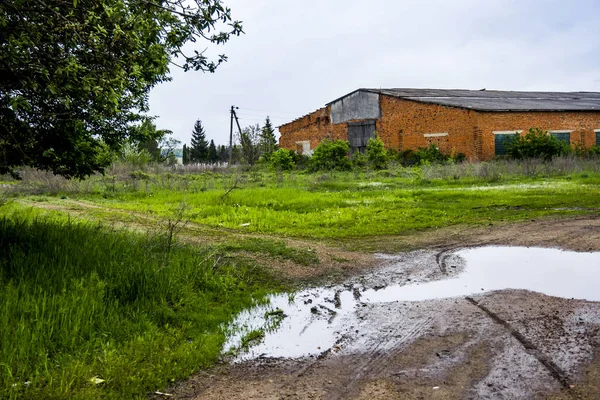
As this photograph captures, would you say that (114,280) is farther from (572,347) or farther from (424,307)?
(572,347)

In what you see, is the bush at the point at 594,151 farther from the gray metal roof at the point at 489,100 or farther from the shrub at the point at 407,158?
the shrub at the point at 407,158

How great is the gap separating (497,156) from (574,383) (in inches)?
1227

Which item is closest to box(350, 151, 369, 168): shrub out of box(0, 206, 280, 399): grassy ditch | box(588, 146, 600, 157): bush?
box(588, 146, 600, 157): bush

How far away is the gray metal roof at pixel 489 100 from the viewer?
35.6 m

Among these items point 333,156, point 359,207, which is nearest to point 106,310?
point 359,207

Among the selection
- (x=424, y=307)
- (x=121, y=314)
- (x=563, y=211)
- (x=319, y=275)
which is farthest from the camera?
(x=563, y=211)

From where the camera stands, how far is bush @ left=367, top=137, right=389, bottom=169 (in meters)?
30.0

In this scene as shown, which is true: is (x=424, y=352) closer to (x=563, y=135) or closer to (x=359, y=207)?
(x=359, y=207)

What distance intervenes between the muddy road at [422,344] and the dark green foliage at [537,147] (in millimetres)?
25158

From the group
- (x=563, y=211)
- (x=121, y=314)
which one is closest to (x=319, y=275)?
(x=121, y=314)

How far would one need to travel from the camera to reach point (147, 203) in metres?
17.4

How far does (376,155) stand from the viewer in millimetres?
30078

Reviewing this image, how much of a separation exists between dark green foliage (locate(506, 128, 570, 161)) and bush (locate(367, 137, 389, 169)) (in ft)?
25.2

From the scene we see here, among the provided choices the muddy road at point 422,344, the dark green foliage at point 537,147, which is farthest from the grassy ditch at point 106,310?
the dark green foliage at point 537,147
